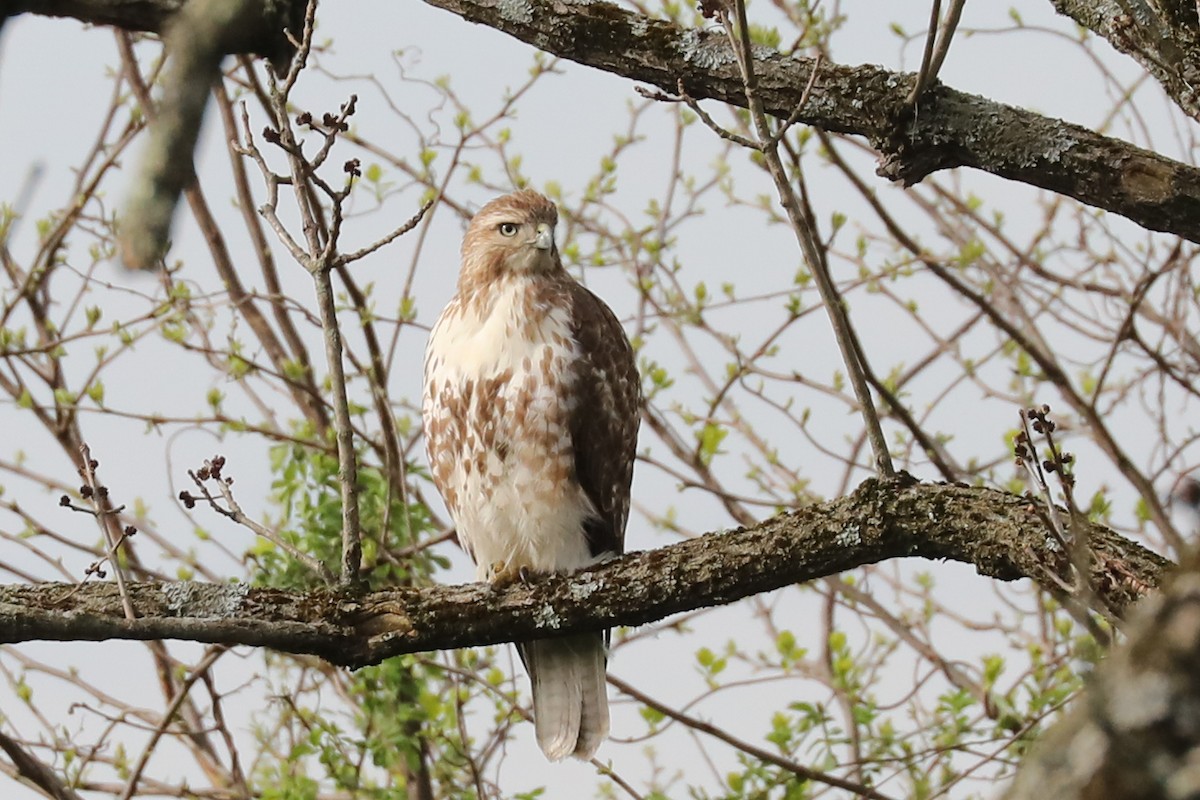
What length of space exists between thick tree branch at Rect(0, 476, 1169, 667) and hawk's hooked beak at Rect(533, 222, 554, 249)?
5.25 feet

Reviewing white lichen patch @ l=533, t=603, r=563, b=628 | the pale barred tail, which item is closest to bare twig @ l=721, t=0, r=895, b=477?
white lichen patch @ l=533, t=603, r=563, b=628

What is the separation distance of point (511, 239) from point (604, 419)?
786 mm

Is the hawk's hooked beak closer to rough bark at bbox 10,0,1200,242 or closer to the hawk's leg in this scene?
the hawk's leg

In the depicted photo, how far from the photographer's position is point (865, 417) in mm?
3168

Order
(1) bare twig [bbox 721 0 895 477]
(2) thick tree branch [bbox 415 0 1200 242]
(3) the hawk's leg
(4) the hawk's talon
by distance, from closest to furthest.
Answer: (1) bare twig [bbox 721 0 895 477] < (2) thick tree branch [bbox 415 0 1200 242] < (3) the hawk's leg < (4) the hawk's talon

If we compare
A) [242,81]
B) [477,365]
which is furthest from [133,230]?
[242,81]

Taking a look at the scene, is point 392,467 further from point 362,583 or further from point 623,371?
point 362,583

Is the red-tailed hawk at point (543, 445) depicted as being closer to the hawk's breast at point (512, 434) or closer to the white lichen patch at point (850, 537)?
the hawk's breast at point (512, 434)

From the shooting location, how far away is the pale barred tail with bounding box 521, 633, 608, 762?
15.4ft

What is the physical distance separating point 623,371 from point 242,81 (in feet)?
7.66

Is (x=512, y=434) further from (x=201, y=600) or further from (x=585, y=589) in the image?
(x=201, y=600)

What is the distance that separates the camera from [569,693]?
4.70 m

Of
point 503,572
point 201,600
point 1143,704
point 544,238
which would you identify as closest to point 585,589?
point 201,600

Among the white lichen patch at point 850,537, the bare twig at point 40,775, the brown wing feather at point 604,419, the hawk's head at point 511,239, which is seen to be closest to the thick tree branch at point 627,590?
the white lichen patch at point 850,537
